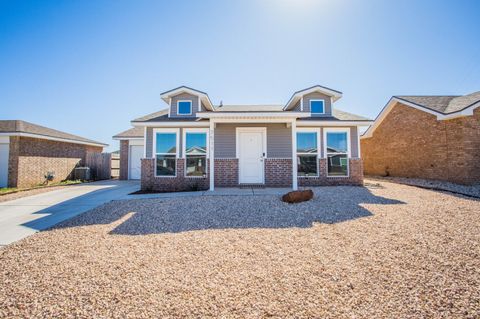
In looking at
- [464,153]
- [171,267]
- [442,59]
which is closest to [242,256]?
[171,267]

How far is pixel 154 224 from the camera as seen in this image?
4.48 meters

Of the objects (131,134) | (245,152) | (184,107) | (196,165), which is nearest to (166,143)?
(196,165)

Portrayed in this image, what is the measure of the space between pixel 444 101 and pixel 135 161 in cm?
1999

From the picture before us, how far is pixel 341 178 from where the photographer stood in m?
9.70

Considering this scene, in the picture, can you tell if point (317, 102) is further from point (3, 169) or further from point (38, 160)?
point (3, 169)

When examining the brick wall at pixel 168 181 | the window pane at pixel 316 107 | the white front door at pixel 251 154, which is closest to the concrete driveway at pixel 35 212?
the brick wall at pixel 168 181

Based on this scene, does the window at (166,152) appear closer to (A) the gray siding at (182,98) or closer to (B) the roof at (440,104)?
(A) the gray siding at (182,98)

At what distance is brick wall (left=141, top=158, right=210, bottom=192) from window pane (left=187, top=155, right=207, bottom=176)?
0.23 metres

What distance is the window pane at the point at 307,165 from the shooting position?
385 inches

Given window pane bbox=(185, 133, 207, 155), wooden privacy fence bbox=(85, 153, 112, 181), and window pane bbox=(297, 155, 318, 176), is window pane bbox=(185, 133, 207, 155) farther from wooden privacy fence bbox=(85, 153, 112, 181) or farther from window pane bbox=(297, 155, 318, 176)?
wooden privacy fence bbox=(85, 153, 112, 181)

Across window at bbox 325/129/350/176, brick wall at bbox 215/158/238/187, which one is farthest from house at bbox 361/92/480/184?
brick wall at bbox 215/158/238/187

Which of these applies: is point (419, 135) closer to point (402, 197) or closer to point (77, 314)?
point (402, 197)

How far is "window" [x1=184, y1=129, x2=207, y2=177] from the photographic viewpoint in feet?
30.5

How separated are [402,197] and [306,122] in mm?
4826
